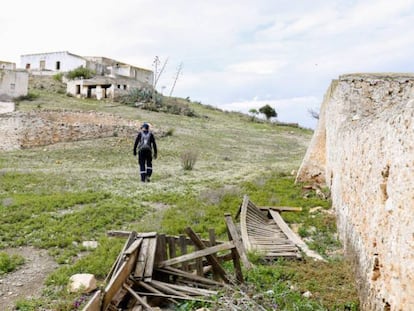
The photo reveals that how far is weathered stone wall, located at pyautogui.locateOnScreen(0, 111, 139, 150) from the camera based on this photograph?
22.6m

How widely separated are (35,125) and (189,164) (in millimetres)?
10752

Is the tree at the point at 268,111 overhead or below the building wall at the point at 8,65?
below

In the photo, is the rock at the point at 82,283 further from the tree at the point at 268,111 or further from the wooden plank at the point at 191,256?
the tree at the point at 268,111

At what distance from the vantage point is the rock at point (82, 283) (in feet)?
18.2

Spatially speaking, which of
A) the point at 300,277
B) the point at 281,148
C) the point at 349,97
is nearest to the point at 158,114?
the point at 281,148

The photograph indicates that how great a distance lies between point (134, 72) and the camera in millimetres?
54062

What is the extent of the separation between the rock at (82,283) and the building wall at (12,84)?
32922mm

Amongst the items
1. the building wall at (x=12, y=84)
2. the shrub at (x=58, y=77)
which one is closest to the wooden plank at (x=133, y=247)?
the building wall at (x=12, y=84)

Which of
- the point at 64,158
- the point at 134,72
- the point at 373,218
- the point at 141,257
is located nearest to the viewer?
the point at 373,218

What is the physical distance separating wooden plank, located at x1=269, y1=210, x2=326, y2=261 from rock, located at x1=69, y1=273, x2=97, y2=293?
346 centimetres

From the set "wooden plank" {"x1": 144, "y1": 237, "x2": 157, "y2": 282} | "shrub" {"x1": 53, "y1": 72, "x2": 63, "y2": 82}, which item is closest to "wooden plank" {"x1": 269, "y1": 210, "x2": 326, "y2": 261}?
"wooden plank" {"x1": 144, "y1": 237, "x2": 157, "y2": 282}

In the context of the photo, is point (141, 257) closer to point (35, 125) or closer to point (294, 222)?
point (294, 222)

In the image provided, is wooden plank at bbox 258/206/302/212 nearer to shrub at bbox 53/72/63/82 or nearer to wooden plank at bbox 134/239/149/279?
wooden plank at bbox 134/239/149/279

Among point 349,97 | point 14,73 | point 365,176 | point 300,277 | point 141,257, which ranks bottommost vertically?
point 300,277
